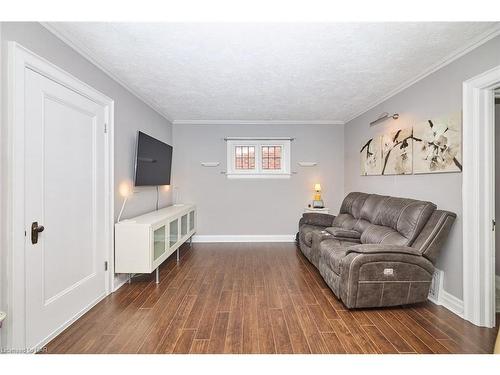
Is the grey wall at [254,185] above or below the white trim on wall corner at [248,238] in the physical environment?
above

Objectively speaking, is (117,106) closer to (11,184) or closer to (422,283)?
(11,184)

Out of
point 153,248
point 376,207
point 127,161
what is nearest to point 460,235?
point 376,207

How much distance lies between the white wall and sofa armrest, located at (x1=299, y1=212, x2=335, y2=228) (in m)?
2.60

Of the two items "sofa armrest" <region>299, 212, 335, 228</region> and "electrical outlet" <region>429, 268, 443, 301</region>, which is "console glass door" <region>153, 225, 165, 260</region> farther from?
"electrical outlet" <region>429, 268, 443, 301</region>

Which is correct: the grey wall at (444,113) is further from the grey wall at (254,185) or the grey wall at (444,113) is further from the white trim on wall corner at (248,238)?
the white trim on wall corner at (248,238)

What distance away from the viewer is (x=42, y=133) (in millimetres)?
1896

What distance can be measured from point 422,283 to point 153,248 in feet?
9.31

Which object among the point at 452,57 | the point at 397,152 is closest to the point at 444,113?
the point at 452,57

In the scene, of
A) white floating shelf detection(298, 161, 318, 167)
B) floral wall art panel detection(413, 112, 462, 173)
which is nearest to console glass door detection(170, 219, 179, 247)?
white floating shelf detection(298, 161, 318, 167)

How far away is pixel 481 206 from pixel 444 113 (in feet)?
3.24

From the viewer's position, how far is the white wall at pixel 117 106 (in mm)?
1703

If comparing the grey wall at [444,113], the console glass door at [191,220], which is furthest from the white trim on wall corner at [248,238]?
the grey wall at [444,113]

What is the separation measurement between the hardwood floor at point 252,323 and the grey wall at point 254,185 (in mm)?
1993

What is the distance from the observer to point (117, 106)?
9.83ft
